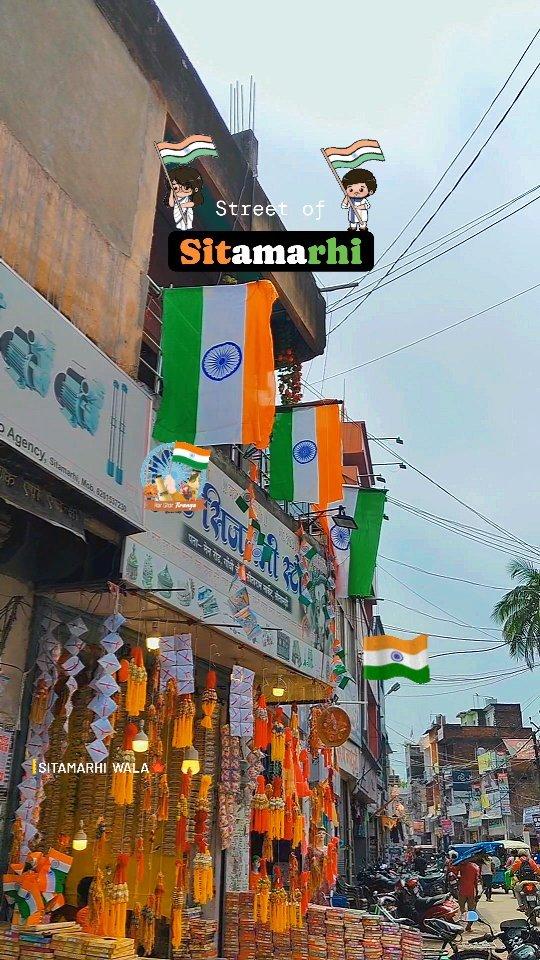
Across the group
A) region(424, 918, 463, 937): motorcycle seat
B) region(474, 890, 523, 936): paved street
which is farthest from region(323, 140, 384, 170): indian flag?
region(474, 890, 523, 936): paved street

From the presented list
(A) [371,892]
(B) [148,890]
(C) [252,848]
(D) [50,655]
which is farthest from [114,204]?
(A) [371,892]

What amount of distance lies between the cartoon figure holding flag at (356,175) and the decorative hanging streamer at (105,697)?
573 centimetres

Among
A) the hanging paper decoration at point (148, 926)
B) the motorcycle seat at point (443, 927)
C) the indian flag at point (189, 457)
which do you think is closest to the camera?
the indian flag at point (189, 457)

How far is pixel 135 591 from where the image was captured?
23.0ft

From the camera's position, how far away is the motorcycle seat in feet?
39.5

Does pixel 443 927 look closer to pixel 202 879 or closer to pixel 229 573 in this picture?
pixel 202 879

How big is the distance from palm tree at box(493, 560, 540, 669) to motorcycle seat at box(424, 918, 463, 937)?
13539mm

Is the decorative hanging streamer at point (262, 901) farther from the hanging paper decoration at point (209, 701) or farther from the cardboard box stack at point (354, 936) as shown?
the hanging paper decoration at point (209, 701)

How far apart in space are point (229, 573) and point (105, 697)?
2.72 m

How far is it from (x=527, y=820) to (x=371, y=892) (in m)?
37.9

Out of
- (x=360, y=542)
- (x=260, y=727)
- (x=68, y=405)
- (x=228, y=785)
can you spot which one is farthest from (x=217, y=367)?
(x=360, y=542)

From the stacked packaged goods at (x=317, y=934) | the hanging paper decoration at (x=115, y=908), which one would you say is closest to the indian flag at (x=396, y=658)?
the stacked packaged goods at (x=317, y=934)

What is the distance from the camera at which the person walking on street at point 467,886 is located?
55.9 ft

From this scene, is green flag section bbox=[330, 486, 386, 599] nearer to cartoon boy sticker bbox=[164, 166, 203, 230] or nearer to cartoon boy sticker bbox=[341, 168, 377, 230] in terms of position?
cartoon boy sticker bbox=[341, 168, 377, 230]
